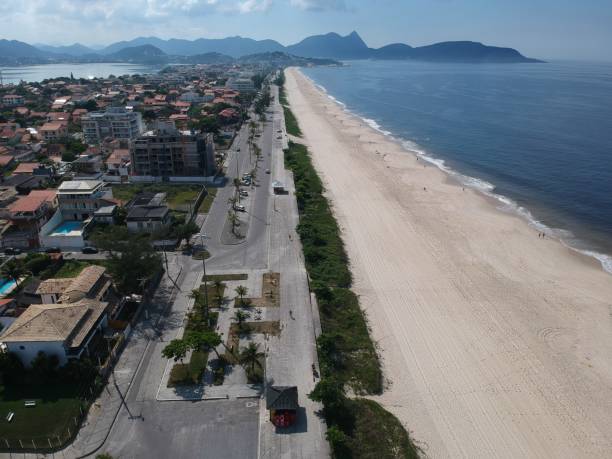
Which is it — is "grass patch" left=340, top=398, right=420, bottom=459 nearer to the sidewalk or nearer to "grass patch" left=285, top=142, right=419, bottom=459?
"grass patch" left=285, top=142, right=419, bottom=459

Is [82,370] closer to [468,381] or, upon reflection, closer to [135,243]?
[135,243]

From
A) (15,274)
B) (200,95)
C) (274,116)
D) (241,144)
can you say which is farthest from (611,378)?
(200,95)

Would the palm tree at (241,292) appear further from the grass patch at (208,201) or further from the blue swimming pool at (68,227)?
the blue swimming pool at (68,227)

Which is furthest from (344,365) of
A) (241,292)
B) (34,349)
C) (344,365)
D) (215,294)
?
(34,349)

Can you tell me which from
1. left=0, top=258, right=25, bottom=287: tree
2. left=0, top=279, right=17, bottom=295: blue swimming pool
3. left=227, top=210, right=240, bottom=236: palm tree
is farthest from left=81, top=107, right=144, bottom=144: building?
left=0, top=258, right=25, bottom=287: tree

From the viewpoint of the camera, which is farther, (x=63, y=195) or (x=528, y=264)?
(x=63, y=195)

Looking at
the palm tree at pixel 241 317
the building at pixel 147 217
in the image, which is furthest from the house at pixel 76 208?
the palm tree at pixel 241 317
